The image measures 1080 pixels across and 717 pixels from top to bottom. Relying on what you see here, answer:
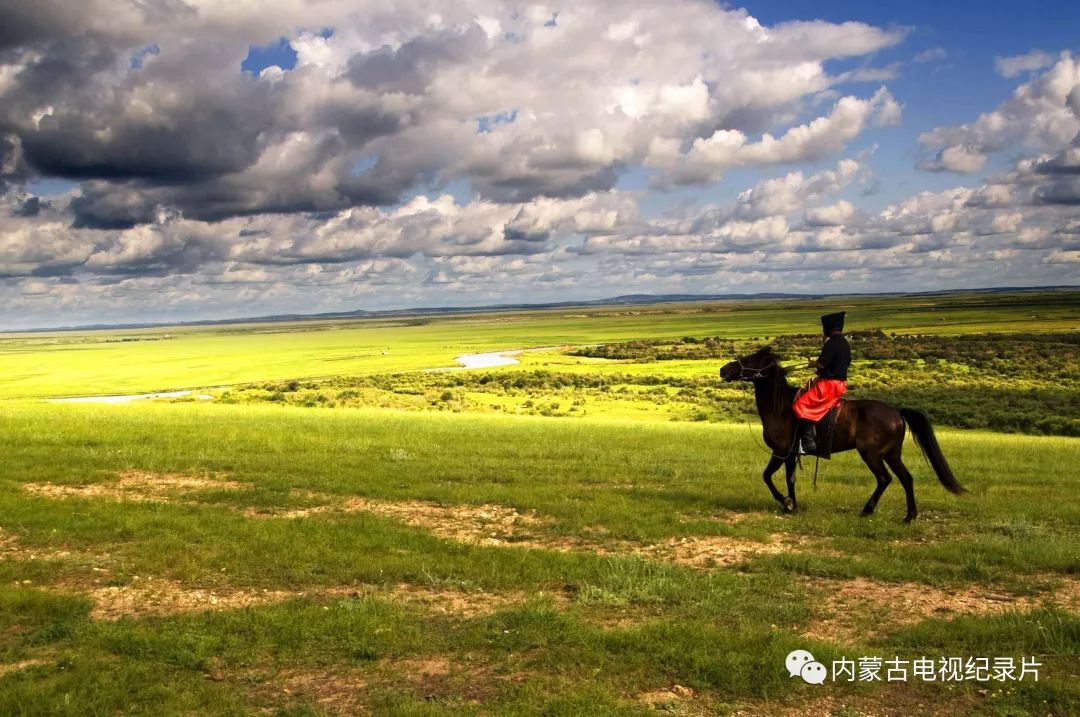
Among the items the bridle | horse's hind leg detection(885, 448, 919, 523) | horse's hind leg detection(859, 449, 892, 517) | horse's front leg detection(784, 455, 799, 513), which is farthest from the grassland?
the bridle

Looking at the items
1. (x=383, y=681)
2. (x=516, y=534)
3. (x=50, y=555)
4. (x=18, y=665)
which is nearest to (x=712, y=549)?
(x=516, y=534)

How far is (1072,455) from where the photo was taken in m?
24.3

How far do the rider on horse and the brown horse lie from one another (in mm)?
229

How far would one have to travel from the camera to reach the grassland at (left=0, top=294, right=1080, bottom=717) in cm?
690

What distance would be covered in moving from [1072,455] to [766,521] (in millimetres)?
16692

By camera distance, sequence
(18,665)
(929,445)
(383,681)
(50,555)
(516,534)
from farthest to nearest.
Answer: (929,445) < (516,534) < (50,555) < (18,665) < (383,681)

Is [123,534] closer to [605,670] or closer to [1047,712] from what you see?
[605,670]

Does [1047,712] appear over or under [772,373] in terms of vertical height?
under

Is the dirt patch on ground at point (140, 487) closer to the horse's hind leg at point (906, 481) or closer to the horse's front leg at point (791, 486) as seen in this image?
the horse's front leg at point (791, 486)

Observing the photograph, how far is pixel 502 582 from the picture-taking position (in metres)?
10.0

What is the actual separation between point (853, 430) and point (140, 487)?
1438 cm

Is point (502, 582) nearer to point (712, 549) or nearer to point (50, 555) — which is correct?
point (712, 549)

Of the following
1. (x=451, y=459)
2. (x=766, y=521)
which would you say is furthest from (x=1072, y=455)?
(x=451, y=459)

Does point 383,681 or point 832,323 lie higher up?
point 832,323
